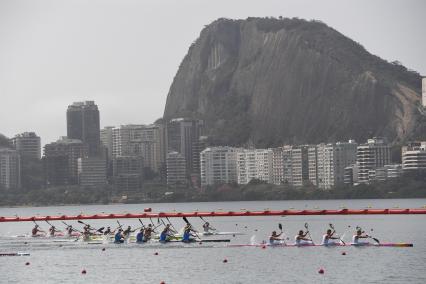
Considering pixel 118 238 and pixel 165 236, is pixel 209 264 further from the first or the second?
pixel 118 238

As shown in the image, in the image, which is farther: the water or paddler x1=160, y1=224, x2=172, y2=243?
paddler x1=160, y1=224, x2=172, y2=243

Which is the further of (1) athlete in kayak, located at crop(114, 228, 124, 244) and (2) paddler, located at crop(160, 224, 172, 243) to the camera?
(1) athlete in kayak, located at crop(114, 228, 124, 244)

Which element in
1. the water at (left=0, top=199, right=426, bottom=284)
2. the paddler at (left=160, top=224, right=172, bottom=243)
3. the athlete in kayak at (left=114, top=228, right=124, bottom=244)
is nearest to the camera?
the water at (left=0, top=199, right=426, bottom=284)

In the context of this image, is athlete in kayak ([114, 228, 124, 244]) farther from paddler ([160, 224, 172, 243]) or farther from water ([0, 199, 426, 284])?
paddler ([160, 224, 172, 243])

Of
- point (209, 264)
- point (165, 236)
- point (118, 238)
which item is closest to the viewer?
point (209, 264)

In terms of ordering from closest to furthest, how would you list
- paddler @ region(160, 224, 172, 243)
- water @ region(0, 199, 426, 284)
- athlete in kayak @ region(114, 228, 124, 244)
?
water @ region(0, 199, 426, 284) → paddler @ region(160, 224, 172, 243) → athlete in kayak @ region(114, 228, 124, 244)

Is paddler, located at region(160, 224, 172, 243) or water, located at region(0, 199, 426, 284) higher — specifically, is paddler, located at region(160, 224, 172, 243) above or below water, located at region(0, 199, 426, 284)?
above

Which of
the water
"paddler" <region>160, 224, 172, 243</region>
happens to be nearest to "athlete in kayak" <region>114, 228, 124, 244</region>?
the water

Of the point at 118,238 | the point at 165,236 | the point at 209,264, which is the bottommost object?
the point at 209,264

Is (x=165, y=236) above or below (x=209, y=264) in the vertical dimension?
above

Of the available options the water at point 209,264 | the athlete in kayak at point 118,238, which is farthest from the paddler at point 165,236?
the athlete in kayak at point 118,238

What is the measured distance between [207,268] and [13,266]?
43.2 ft

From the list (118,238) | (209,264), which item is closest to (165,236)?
(118,238)

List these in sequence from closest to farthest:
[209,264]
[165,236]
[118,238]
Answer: [209,264]
[165,236]
[118,238]
